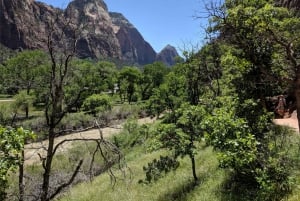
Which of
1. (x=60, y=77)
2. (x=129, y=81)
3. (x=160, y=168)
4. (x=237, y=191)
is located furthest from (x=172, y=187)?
(x=129, y=81)

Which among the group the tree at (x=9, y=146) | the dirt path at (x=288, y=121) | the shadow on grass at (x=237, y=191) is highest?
the tree at (x=9, y=146)

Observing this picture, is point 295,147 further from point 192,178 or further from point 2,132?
point 2,132

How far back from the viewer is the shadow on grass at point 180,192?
15880mm

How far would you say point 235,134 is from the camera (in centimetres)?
1189

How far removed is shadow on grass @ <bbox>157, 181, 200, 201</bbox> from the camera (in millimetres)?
15880

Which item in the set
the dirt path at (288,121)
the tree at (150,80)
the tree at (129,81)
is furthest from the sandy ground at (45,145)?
the tree at (150,80)

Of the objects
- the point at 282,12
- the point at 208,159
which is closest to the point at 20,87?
the point at 282,12

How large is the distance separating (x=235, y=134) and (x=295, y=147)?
4.16 m

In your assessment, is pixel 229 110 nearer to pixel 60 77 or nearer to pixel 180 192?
pixel 180 192

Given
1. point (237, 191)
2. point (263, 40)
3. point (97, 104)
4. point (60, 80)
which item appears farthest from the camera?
point (97, 104)

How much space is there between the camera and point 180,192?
54.0ft

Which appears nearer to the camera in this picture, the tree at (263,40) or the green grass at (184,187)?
the tree at (263,40)

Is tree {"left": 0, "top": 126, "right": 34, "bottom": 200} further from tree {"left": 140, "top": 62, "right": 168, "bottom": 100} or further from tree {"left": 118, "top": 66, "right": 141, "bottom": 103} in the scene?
tree {"left": 140, "top": 62, "right": 168, "bottom": 100}

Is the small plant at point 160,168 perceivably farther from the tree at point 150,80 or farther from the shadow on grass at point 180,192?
the tree at point 150,80
